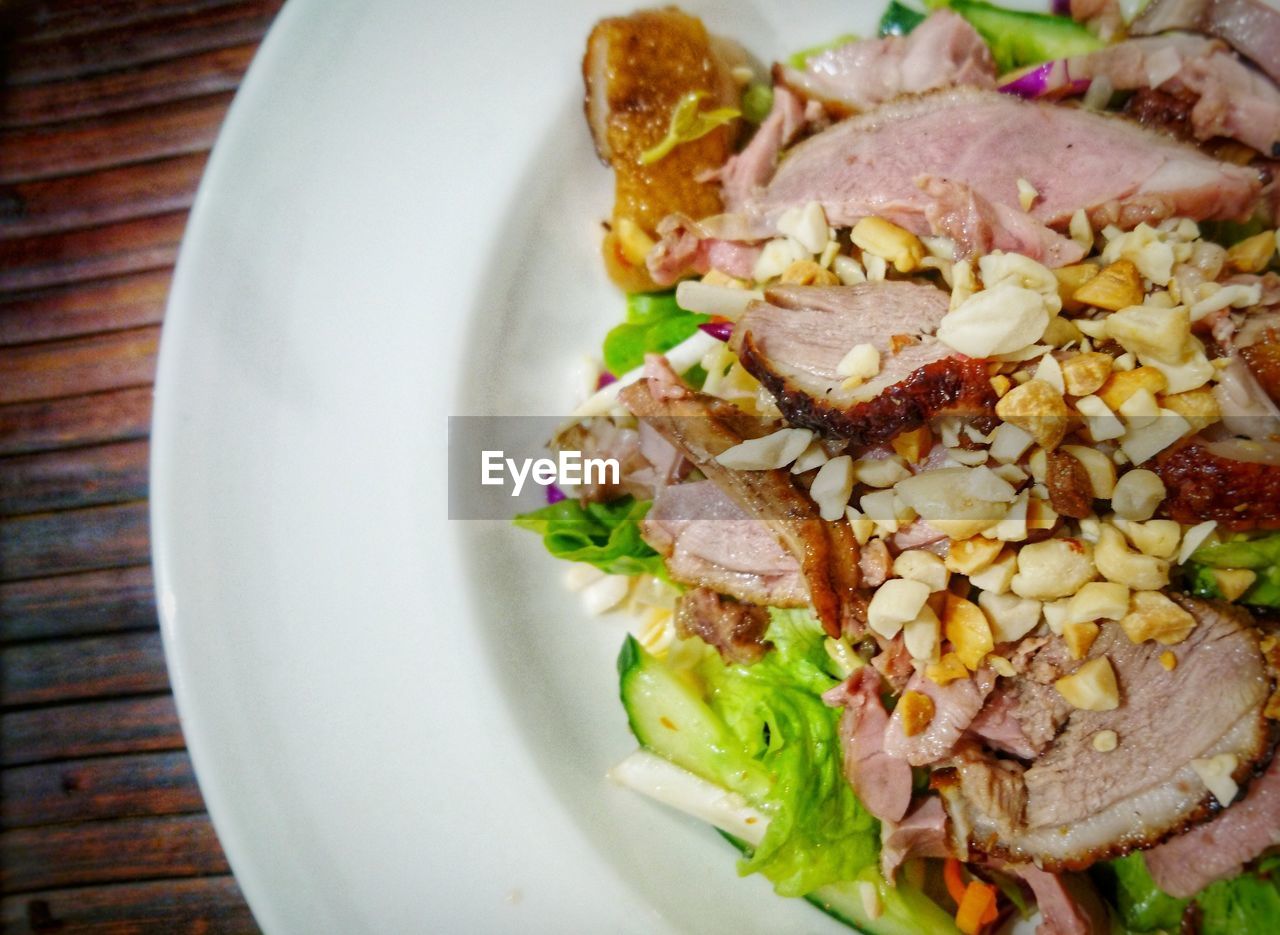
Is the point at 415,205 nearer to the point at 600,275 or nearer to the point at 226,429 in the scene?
the point at 600,275

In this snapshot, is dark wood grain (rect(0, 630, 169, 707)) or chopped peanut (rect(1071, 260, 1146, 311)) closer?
chopped peanut (rect(1071, 260, 1146, 311))

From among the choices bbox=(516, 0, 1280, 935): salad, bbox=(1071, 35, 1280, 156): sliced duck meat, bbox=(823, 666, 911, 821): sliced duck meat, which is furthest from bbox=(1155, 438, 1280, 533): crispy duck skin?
bbox=(1071, 35, 1280, 156): sliced duck meat

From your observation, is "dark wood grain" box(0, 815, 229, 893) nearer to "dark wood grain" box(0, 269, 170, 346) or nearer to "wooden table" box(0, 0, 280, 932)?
"wooden table" box(0, 0, 280, 932)

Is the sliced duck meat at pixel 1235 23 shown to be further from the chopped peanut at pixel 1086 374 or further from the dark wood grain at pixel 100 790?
the dark wood grain at pixel 100 790

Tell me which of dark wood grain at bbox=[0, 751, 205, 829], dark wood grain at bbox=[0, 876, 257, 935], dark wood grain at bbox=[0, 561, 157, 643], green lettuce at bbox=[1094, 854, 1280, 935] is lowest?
dark wood grain at bbox=[0, 876, 257, 935]

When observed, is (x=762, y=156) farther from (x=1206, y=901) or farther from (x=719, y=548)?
(x=1206, y=901)

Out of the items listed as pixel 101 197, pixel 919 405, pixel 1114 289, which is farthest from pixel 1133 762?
pixel 101 197

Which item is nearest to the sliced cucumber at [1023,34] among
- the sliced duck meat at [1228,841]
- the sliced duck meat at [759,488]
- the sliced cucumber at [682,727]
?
the sliced duck meat at [759,488]
